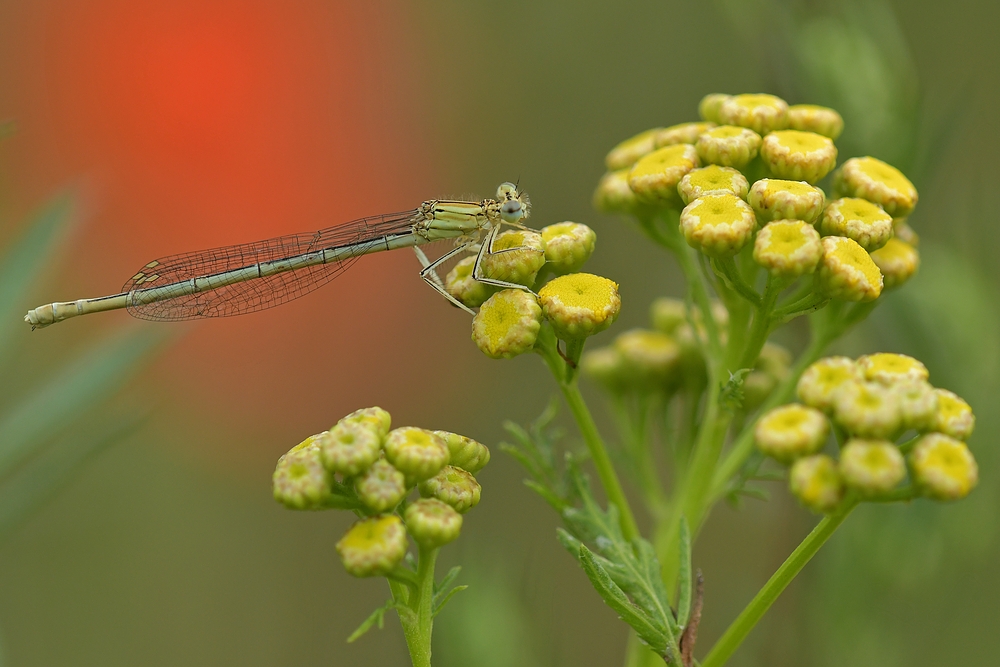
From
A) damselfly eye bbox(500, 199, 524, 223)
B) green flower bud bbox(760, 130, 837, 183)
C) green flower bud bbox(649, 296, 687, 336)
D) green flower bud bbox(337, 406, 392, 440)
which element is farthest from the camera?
damselfly eye bbox(500, 199, 524, 223)

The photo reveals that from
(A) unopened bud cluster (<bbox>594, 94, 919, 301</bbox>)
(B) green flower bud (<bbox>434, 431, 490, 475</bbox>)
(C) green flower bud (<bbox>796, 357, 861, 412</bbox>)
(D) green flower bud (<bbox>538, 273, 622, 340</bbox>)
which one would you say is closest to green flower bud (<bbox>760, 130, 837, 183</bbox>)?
(A) unopened bud cluster (<bbox>594, 94, 919, 301</bbox>)

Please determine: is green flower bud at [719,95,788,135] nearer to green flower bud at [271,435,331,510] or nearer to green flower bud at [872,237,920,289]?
green flower bud at [872,237,920,289]

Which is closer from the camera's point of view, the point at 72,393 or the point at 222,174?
the point at 72,393

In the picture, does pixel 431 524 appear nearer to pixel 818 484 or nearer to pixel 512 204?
pixel 818 484

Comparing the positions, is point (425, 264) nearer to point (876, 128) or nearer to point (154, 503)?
point (876, 128)

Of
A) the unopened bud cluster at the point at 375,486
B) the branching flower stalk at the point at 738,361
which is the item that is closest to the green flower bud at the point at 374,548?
the unopened bud cluster at the point at 375,486

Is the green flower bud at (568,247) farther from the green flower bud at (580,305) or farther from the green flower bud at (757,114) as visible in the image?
the green flower bud at (757,114)

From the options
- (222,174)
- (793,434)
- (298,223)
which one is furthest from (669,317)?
(222,174)

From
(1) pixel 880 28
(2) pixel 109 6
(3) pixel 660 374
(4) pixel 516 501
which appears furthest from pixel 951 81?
(2) pixel 109 6
